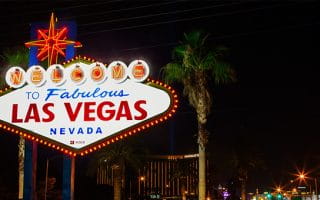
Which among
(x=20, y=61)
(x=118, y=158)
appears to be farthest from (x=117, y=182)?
(x=20, y=61)

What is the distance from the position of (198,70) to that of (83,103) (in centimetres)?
921

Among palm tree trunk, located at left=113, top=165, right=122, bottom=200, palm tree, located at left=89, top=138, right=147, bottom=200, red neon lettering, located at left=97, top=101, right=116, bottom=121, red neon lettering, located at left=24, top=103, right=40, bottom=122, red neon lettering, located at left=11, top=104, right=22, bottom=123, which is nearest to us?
red neon lettering, located at left=97, top=101, right=116, bottom=121

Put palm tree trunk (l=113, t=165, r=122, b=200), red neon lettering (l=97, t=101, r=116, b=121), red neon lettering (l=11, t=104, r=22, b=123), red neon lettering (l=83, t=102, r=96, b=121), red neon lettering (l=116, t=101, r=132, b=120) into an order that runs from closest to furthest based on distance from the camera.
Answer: red neon lettering (l=116, t=101, r=132, b=120) < red neon lettering (l=97, t=101, r=116, b=121) < red neon lettering (l=83, t=102, r=96, b=121) < red neon lettering (l=11, t=104, r=22, b=123) < palm tree trunk (l=113, t=165, r=122, b=200)

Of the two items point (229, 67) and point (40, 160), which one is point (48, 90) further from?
point (40, 160)

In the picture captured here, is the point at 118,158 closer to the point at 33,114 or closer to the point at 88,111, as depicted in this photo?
the point at 33,114

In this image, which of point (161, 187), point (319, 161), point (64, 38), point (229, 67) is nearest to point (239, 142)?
point (319, 161)

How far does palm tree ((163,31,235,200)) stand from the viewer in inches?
1059

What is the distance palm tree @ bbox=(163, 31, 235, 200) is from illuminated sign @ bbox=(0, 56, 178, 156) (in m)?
7.76

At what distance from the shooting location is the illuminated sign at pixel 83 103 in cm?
1944

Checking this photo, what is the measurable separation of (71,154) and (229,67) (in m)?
11.8

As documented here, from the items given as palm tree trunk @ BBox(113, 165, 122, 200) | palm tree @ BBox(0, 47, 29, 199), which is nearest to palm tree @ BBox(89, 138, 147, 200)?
palm tree trunk @ BBox(113, 165, 122, 200)

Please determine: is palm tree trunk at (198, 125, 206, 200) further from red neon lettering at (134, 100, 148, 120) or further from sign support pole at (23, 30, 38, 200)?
sign support pole at (23, 30, 38, 200)

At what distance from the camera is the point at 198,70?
27.6 meters

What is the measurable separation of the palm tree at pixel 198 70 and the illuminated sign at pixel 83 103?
25.5 ft
